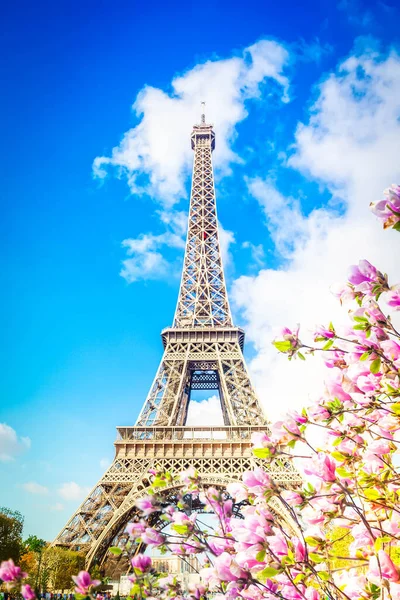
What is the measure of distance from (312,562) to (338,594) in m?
0.25

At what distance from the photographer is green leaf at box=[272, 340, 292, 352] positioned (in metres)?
2.23

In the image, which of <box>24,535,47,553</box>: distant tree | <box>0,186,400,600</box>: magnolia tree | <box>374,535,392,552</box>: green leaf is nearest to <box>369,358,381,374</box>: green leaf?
<box>0,186,400,600</box>: magnolia tree

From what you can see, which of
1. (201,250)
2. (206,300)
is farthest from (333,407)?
(201,250)

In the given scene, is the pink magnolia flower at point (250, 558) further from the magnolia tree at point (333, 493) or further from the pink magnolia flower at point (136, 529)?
the pink magnolia flower at point (136, 529)

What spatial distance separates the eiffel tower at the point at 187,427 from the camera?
23219 millimetres

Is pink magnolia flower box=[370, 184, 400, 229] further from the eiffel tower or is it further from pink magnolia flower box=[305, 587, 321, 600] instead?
the eiffel tower

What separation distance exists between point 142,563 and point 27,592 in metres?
0.61

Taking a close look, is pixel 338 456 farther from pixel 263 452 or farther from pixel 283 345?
pixel 283 345

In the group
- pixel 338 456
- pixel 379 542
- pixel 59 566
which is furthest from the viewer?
pixel 59 566

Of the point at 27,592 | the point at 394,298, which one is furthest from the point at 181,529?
the point at 394,298

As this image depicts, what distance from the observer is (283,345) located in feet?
7.32

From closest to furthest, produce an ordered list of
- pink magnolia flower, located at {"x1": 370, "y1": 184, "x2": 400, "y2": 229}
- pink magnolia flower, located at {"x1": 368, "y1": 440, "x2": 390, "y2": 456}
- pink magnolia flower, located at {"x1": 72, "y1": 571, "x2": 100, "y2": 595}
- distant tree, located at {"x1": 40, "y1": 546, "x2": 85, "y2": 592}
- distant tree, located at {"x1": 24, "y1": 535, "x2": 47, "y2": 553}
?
pink magnolia flower, located at {"x1": 370, "y1": 184, "x2": 400, "y2": 229} < pink magnolia flower, located at {"x1": 72, "y1": 571, "x2": 100, "y2": 595} < pink magnolia flower, located at {"x1": 368, "y1": 440, "x2": 390, "y2": 456} < distant tree, located at {"x1": 40, "y1": 546, "x2": 85, "y2": 592} < distant tree, located at {"x1": 24, "y1": 535, "x2": 47, "y2": 553}

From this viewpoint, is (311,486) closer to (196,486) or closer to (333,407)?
(333,407)

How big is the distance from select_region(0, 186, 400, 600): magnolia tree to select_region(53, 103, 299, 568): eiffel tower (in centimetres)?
2012
